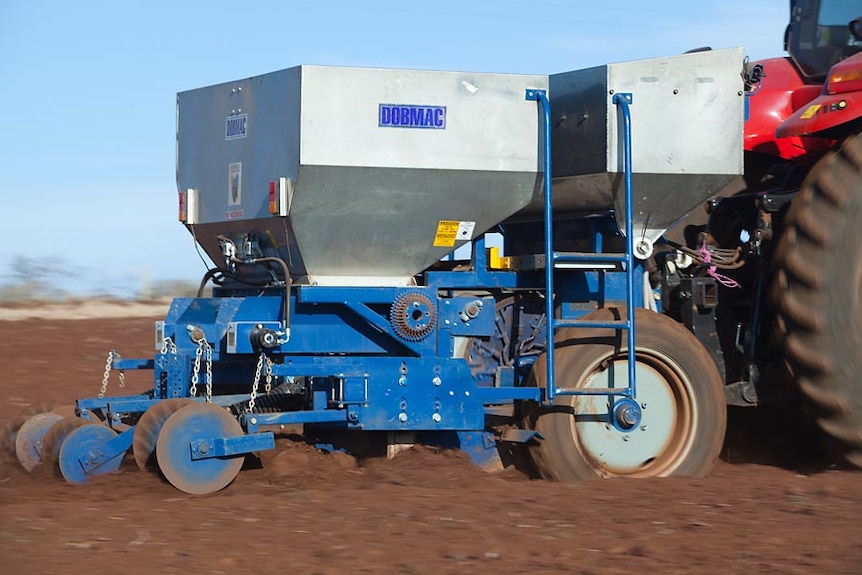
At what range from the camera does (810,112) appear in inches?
268

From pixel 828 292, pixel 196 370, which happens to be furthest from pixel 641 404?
pixel 196 370

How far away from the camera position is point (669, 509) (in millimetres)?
5246

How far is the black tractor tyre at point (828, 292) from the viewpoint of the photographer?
639 centimetres

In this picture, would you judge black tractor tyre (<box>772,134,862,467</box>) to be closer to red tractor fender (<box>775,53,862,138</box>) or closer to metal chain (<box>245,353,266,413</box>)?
red tractor fender (<box>775,53,862,138</box>)

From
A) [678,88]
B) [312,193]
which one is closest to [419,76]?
[312,193]

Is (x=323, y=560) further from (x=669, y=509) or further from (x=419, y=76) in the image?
(x=419, y=76)

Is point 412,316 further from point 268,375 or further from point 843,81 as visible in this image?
point 843,81

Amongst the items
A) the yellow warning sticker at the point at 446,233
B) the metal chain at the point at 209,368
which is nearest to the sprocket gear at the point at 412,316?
the yellow warning sticker at the point at 446,233

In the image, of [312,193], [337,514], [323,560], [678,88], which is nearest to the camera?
[323,560]

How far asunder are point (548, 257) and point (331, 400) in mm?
1458

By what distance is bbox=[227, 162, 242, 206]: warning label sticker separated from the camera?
22.1ft

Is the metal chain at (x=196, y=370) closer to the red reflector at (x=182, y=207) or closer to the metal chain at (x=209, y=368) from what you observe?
the metal chain at (x=209, y=368)

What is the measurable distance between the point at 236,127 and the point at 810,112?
132 inches

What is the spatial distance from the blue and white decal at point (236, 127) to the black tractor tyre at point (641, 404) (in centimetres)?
215
